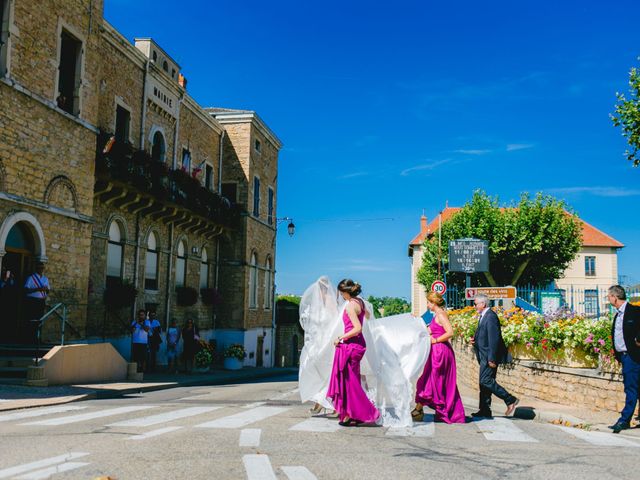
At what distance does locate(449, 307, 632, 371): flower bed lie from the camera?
10539 mm

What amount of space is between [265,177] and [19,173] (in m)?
21.3

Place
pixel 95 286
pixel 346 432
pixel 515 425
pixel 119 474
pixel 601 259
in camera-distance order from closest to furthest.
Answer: pixel 119 474
pixel 346 432
pixel 515 425
pixel 95 286
pixel 601 259

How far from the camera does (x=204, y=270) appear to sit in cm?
3075

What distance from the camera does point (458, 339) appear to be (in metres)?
18.1

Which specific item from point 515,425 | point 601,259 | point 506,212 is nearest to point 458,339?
point 515,425

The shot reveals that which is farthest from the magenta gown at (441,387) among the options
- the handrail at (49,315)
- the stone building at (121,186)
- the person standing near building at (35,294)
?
the stone building at (121,186)

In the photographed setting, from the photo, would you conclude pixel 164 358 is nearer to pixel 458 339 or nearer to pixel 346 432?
pixel 458 339

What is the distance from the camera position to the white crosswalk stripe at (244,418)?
812 cm

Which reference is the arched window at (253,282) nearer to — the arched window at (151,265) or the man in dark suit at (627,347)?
the arched window at (151,265)

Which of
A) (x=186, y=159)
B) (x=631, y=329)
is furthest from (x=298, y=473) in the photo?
(x=186, y=159)

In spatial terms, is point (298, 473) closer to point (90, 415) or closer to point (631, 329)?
point (90, 415)

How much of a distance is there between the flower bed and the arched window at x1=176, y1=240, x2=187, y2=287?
16.8 m

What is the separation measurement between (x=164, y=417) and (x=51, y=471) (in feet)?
12.8

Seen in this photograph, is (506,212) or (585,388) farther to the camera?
(506,212)
